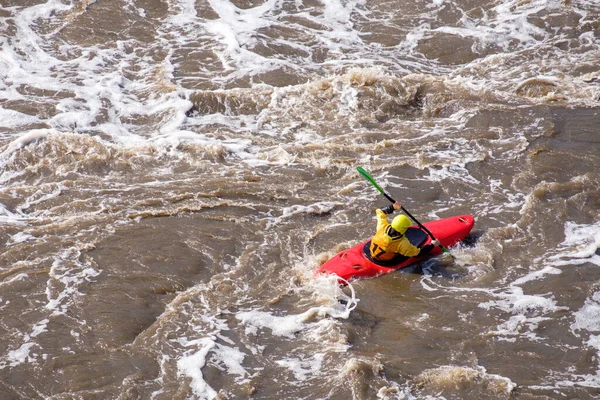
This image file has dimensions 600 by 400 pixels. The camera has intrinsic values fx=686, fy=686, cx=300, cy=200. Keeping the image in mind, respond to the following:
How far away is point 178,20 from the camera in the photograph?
1480 centimetres

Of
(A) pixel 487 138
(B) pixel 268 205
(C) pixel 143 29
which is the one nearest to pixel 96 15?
(C) pixel 143 29

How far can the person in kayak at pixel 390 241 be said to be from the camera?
26.5 ft

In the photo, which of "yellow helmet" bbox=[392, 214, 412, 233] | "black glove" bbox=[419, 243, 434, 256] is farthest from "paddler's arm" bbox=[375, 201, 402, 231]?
"black glove" bbox=[419, 243, 434, 256]

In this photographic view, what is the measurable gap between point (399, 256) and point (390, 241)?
34 centimetres

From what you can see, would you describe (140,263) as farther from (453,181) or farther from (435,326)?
(453,181)

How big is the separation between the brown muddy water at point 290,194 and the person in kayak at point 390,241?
30 cm

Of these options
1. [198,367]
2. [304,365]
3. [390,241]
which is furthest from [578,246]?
[198,367]

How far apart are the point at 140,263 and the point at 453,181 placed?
4635mm

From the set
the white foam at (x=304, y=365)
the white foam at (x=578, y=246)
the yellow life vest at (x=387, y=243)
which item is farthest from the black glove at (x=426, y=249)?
the white foam at (x=304, y=365)

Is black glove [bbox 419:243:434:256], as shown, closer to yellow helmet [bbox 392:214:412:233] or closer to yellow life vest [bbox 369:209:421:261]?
yellow life vest [bbox 369:209:421:261]

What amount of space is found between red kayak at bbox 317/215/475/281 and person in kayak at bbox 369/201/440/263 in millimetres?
88

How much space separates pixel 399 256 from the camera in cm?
830

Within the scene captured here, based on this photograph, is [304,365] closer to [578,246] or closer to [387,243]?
Answer: [387,243]

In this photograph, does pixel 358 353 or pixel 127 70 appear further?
pixel 127 70
